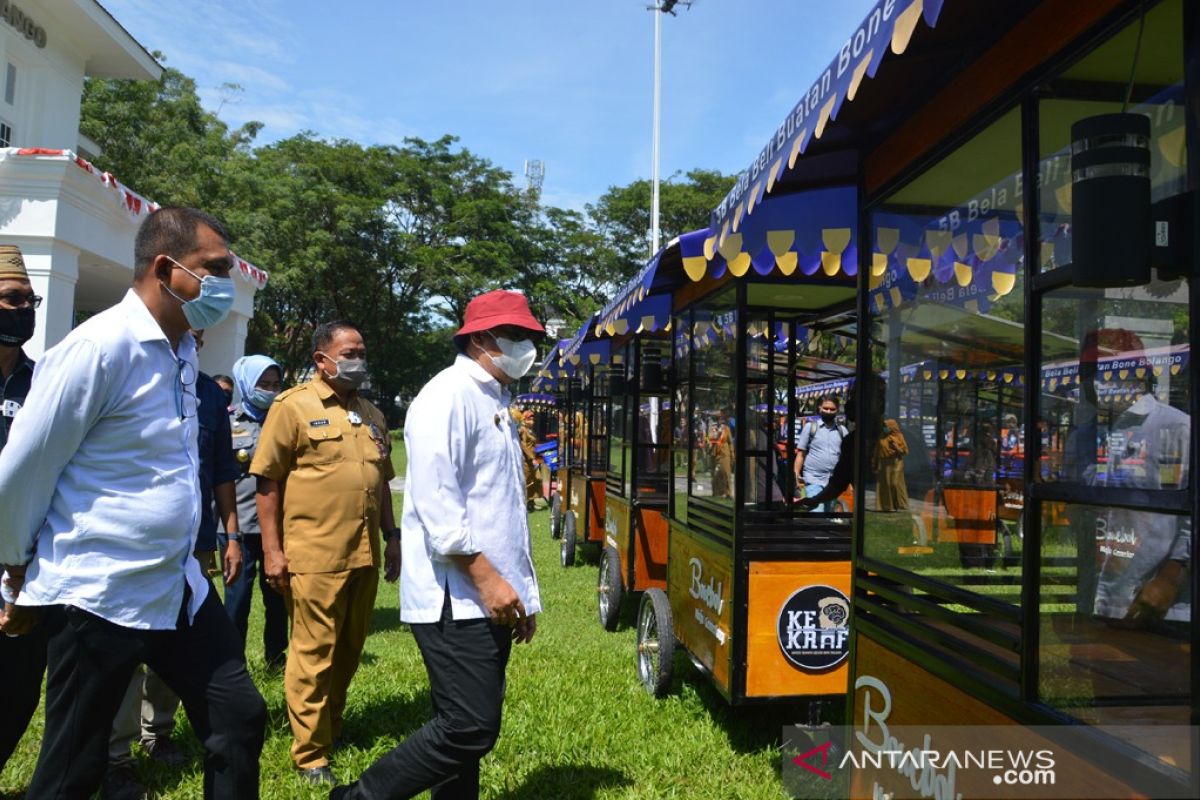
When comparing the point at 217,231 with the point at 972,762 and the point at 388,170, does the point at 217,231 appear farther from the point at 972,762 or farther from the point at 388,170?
the point at 388,170

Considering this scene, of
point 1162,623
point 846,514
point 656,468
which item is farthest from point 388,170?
point 1162,623

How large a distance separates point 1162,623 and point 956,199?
132cm

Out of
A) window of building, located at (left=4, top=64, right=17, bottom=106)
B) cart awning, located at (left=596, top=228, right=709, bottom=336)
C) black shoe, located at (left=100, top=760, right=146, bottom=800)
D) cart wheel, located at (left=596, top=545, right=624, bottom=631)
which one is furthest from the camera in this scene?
window of building, located at (left=4, top=64, right=17, bottom=106)

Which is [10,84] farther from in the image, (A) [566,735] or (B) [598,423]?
(A) [566,735]

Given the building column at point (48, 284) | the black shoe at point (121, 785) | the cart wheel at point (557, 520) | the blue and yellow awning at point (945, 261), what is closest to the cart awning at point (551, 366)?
the cart wheel at point (557, 520)

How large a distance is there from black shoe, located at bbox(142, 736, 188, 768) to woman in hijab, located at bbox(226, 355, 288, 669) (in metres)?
0.78

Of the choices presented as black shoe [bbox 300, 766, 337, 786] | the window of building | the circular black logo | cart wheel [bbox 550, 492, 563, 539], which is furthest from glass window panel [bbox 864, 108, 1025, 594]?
the window of building

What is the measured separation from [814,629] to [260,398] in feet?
10.9

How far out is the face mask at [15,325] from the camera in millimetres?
2855

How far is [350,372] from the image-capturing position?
3771 millimetres

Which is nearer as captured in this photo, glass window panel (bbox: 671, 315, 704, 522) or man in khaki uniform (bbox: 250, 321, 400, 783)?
man in khaki uniform (bbox: 250, 321, 400, 783)

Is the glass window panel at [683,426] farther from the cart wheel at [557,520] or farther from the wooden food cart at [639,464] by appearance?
the cart wheel at [557,520]

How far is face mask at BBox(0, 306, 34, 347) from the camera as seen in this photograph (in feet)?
9.37
